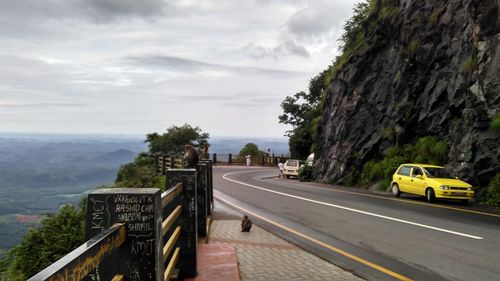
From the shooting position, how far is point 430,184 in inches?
715

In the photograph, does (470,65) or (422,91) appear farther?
(422,91)

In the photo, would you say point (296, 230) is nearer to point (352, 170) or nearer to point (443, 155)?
point (443, 155)

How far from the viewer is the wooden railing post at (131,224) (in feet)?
10.00

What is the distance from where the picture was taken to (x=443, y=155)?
22656 mm

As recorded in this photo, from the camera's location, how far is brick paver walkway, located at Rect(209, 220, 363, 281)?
23.3 feet

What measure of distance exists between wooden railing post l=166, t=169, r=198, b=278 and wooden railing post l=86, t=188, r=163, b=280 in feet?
10.1

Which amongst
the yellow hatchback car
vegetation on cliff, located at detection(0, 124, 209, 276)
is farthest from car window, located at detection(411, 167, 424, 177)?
vegetation on cliff, located at detection(0, 124, 209, 276)

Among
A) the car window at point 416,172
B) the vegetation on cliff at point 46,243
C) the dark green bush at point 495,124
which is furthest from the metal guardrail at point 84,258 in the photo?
the dark green bush at point 495,124

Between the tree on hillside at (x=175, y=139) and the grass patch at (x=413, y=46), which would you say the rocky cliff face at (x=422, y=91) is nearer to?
the grass patch at (x=413, y=46)

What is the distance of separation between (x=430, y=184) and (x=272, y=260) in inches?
474

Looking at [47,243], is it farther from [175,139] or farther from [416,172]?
[175,139]

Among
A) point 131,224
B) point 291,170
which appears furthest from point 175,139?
point 131,224

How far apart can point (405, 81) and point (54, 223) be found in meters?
21.1

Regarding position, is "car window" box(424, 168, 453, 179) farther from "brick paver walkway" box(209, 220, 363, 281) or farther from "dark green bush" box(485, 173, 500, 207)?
"brick paver walkway" box(209, 220, 363, 281)
